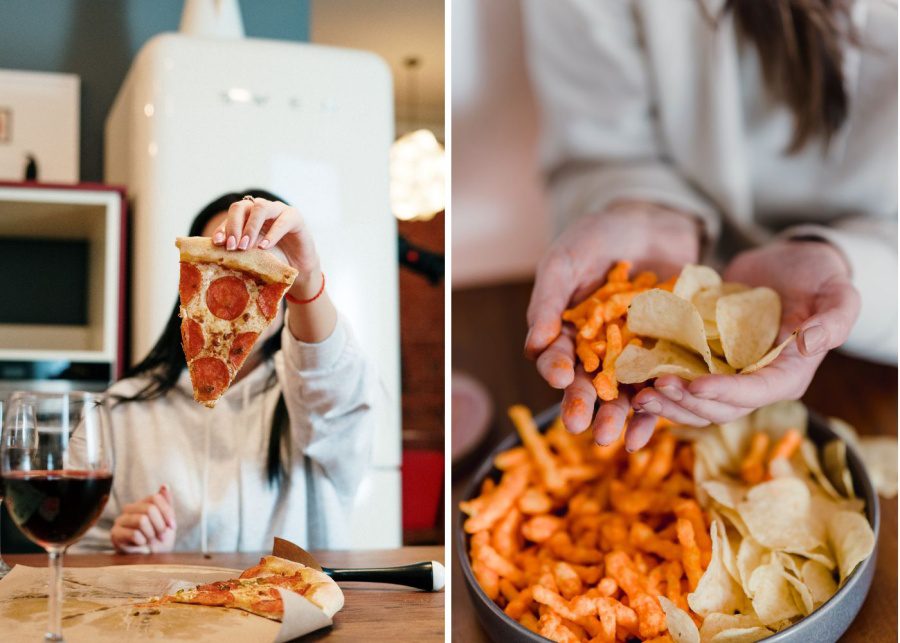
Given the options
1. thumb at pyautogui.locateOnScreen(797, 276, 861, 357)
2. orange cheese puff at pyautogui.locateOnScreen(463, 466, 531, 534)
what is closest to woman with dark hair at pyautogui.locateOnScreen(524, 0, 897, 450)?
thumb at pyautogui.locateOnScreen(797, 276, 861, 357)

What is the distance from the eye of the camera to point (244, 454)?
4.07 ft

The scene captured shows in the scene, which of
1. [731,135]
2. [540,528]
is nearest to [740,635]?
[540,528]

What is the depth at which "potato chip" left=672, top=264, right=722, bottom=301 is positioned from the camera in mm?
950

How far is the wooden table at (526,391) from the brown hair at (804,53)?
40 cm

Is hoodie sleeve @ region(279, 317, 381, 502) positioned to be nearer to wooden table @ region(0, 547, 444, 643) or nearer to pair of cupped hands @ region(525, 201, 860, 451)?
wooden table @ region(0, 547, 444, 643)

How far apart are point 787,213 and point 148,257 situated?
3.53ft

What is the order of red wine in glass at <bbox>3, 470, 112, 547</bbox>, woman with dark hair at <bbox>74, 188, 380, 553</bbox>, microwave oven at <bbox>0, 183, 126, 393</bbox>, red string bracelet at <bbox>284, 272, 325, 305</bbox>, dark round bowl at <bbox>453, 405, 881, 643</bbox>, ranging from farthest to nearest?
microwave oven at <bbox>0, 183, 126, 393</bbox>, woman with dark hair at <bbox>74, 188, 380, 553</bbox>, red string bracelet at <bbox>284, 272, 325, 305</bbox>, dark round bowl at <bbox>453, 405, 881, 643</bbox>, red wine in glass at <bbox>3, 470, 112, 547</bbox>

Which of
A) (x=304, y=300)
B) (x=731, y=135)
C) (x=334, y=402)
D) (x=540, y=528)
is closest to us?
(x=540, y=528)

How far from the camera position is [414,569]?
83 centimetres

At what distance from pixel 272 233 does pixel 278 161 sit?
0.53 m

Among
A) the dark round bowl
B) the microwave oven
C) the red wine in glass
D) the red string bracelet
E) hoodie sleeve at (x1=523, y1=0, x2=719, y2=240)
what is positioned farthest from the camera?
hoodie sleeve at (x1=523, y1=0, x2=719, y2=240)

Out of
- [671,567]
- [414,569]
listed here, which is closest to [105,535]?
[414,569]

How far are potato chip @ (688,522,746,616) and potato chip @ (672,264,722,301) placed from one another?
0.85ft

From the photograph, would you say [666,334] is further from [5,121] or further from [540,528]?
[5,121]
